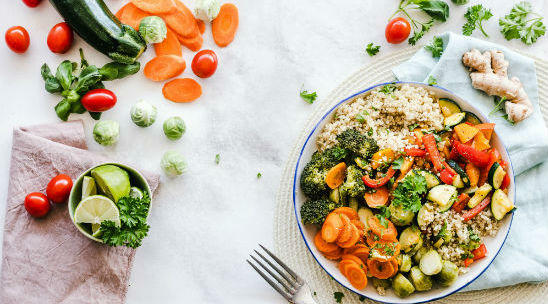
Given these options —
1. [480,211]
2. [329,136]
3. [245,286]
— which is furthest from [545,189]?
[245,286]

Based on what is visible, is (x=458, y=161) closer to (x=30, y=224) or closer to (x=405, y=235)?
(x=405, y=235)

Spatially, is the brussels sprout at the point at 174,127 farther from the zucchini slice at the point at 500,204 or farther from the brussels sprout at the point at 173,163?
the zucchini slice at the point at 500,204

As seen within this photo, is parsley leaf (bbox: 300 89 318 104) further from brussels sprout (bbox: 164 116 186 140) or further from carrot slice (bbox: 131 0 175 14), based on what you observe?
carrot slice (bbox: 131 0 175 14)

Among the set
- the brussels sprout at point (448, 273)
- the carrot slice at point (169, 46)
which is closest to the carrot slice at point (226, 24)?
the carrot slice at point (169, 46)

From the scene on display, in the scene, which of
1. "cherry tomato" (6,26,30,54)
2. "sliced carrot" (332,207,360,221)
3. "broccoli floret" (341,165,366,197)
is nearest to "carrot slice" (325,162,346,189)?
"broccoli floret" (341,165,366,197)

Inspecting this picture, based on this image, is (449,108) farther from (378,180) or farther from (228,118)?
(228,118)

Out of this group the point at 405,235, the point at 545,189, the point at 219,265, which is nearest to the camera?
the point at 405,235
